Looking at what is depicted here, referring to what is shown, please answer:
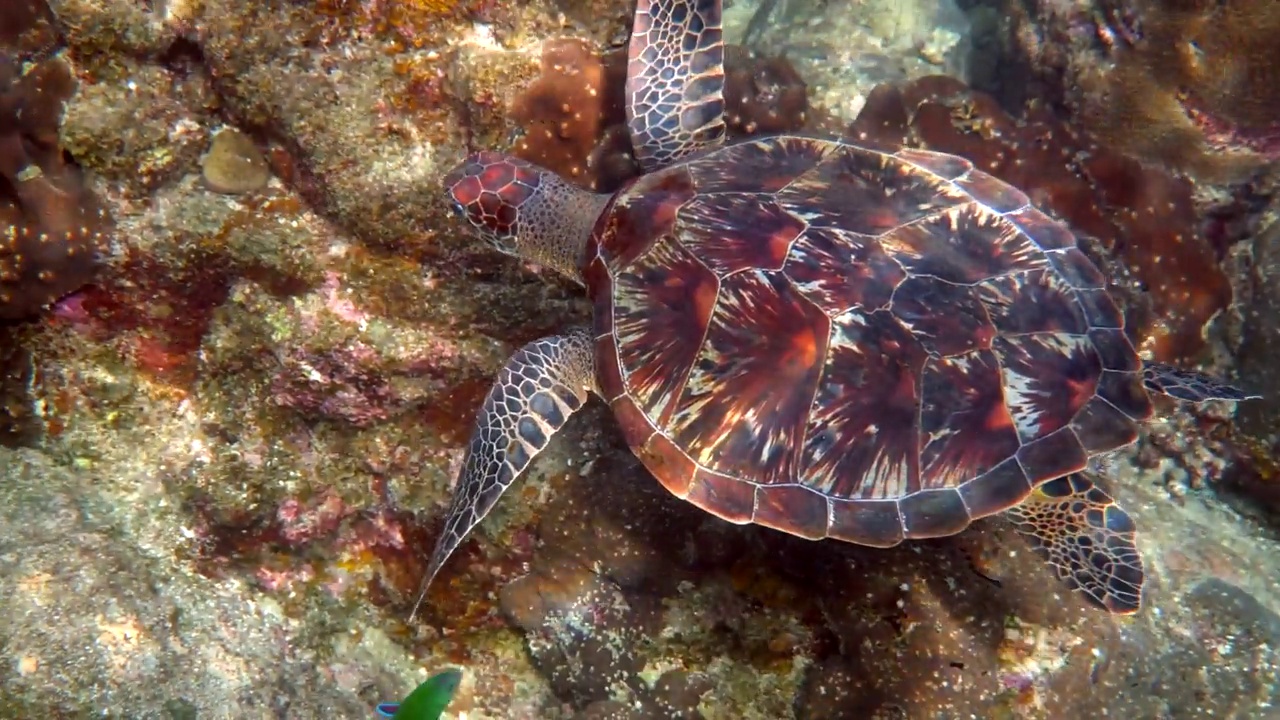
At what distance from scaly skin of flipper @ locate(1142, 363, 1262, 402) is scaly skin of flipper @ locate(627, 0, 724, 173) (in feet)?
6.50

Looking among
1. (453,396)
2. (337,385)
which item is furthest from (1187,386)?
(337,385)

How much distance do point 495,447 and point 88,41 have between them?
2124 mm

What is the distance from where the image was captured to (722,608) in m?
2.73

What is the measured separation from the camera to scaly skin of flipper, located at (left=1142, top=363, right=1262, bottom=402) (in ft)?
8.20

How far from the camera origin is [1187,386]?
98.8 inches

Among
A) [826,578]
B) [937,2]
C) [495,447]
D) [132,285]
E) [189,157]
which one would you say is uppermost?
[937,2]

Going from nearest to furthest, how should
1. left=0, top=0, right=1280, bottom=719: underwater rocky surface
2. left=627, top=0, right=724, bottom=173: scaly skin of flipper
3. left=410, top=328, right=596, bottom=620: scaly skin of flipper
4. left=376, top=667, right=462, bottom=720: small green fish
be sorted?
left=376, top=667, right=462, bottom=720: small green fish
left=0, top=0, right=1280, bottom=719: underwater rocky surface
left=410, top=328, right=596, bottom=620: scaly skin of flipper
left=627, top=0, right=724, bottom=173: scaly skin of flipper

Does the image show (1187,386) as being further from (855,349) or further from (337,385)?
(337,385)

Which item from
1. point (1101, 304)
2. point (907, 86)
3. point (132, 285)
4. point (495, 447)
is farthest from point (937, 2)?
point (132, 285)

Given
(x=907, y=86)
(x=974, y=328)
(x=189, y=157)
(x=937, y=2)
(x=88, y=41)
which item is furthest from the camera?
(x=937, y=2)

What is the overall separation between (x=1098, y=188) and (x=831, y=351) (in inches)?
69.9

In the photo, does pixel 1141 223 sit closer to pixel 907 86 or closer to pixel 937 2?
pixel 907 86

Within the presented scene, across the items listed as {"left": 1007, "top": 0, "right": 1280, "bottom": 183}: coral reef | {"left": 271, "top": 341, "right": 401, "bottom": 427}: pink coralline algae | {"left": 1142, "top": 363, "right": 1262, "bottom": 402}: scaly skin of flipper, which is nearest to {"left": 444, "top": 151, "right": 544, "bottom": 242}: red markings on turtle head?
{"left": 271, "top": 341, "right": 401, "bottom": 427}: pink coralline algae

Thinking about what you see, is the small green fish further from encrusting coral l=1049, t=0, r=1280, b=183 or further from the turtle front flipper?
encrusting coral l=1049, t=0, r=1280, b=183
